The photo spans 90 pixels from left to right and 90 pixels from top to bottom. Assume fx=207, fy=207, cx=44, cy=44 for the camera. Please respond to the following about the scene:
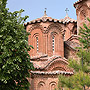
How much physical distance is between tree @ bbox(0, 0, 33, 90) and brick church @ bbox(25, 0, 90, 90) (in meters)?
3.31

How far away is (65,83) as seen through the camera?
33.0 feet

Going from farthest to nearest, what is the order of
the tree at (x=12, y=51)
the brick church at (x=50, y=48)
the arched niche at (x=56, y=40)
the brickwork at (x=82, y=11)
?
the brickwork at (x=82, y=11) < the arched niche at (x=56, y=40) < the brick church at (x=50, y=48) < the tree at (x=12, y=51)

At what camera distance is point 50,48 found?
62.1ft

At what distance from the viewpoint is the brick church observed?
1634 cm

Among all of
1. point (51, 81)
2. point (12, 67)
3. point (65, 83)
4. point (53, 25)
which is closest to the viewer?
point (65, 83)

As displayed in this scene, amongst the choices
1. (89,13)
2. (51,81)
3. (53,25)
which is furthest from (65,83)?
(89,13)

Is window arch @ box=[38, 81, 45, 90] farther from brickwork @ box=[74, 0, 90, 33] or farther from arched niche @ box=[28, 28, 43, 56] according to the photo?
brickwork @ box=[74, 0, 90, 33]

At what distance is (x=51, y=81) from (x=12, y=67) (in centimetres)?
509

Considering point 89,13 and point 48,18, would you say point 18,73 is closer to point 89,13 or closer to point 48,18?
point 48,18

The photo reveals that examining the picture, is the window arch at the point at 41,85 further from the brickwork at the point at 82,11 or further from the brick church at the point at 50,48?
the brickwork at the point at 82,11

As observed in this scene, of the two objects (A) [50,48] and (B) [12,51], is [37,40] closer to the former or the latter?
(A) [50,48]

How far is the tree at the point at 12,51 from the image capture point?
1201 cm

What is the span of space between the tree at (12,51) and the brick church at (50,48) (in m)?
3.31

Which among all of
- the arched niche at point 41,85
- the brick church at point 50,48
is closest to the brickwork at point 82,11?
the brick church at point 50,48
